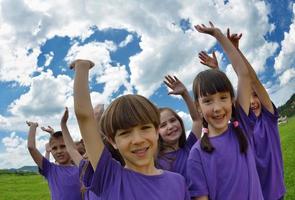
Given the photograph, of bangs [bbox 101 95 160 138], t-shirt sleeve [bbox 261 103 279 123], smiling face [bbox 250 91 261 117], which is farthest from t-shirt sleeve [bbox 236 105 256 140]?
bangs [bbox 101 95 160 138]

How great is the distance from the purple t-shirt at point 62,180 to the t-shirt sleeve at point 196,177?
287 cm

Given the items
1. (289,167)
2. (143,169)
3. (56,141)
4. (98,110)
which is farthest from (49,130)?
(289,167)

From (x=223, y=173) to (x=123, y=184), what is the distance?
3.17ft

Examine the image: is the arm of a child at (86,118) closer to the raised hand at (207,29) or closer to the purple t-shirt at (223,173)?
the purple t-shirt at (223,173)

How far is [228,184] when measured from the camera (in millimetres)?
3279

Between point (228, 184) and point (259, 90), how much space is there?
1.32 meters

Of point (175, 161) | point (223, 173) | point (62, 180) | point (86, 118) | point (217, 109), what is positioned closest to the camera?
point (86, 118)

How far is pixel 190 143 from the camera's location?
171 inches

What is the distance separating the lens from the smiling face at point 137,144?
8.83 ft

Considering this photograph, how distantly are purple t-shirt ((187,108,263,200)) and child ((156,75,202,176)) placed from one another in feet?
2.01

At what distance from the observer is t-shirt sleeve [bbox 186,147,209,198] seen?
10.8 ft

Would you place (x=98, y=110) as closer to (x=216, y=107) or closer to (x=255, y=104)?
(x=216, y=107)

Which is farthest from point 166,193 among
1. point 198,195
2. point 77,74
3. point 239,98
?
point 239,98

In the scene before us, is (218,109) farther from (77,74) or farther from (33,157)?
(33,157)
